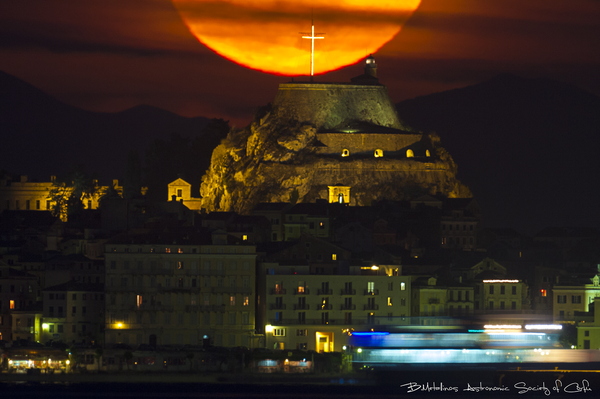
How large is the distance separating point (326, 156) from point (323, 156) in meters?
0.31

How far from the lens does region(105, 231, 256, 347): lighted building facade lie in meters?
102

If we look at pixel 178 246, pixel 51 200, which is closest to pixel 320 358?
pixel 178 246

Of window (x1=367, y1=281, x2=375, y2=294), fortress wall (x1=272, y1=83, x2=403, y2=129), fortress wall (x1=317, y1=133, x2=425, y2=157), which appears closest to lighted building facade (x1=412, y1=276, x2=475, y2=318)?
window (x1=367, y1=281, x2=375, y2=294)

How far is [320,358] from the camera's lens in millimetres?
97812

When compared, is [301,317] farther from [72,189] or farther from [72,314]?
[72,189]

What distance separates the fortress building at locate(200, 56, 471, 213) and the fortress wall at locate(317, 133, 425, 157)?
0.09 meters

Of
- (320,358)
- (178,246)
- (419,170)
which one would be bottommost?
(320,358)

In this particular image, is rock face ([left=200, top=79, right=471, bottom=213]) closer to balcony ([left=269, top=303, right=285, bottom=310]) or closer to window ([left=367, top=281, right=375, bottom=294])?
window ([left=367, top=281, right=375, bottom=294])

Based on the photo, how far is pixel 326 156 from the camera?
6314 inches

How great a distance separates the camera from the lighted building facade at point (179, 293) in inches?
4011

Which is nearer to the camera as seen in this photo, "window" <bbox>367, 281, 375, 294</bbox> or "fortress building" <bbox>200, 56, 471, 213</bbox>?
"window" <bbox>367, 281, 375, 294</bbox>

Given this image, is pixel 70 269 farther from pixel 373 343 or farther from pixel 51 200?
pixel 51 200

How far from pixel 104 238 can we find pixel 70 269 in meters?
12.8

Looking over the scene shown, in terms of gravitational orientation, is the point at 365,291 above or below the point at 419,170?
below
